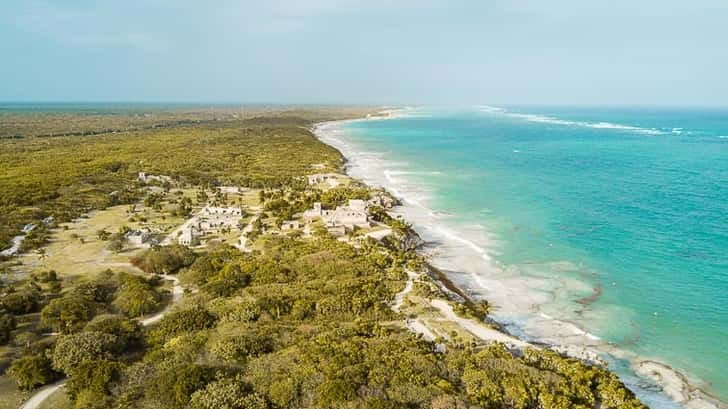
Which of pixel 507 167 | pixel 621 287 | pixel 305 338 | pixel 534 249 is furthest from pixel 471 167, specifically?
pixel 305 338

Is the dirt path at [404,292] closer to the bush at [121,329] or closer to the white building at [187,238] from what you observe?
the bush at [121,329]

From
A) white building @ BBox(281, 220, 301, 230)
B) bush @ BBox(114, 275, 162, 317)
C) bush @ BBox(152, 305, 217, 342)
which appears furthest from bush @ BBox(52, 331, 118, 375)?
white building @ BBox(281, 220, 301, 230)

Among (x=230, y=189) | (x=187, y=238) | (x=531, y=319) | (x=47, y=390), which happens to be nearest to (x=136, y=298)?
(x=47, y=390)

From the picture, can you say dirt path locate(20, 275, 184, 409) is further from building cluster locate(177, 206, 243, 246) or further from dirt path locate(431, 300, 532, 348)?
dirt path locate(431, 300, 532, 348)

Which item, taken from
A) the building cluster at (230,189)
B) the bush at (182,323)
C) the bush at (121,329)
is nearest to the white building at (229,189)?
the building cluster at (230,189)

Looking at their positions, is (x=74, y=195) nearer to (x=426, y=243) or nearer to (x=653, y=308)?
(x=426, y=243)

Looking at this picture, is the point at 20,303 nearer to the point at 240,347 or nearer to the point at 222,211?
the point at 240,347
